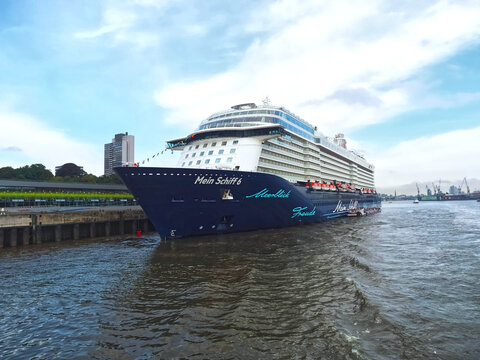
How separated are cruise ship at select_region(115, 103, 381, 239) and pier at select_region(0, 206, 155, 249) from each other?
27.6 ft

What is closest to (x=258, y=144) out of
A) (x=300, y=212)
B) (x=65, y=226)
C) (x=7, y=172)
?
(x=300, y=212)

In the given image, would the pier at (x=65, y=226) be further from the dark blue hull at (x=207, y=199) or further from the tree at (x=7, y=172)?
the tree at (x=7, y=172)

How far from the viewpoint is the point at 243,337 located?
7.34 m

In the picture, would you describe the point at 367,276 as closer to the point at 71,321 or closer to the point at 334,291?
the point at 334,291

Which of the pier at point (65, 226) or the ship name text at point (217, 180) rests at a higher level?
the ship name text at point (217, 180)

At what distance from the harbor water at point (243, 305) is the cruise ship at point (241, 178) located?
12.3 ft

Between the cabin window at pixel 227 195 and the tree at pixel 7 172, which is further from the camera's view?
the tree at pixel 7 172

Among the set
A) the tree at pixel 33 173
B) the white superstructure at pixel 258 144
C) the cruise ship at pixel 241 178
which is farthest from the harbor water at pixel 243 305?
the tree at pixel 33 173

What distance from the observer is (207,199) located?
795 inches

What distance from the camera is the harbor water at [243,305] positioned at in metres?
6.92

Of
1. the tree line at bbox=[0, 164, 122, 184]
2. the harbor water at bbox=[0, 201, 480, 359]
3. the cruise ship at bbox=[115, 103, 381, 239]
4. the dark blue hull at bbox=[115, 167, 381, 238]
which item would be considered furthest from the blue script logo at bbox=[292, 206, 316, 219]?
the tree line at bbox=[0, 164, 122, 184]

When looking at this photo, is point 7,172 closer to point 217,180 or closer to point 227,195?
point 227,195

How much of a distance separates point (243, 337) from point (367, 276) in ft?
24.9

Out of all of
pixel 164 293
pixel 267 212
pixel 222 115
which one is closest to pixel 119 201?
pixel 222 115
